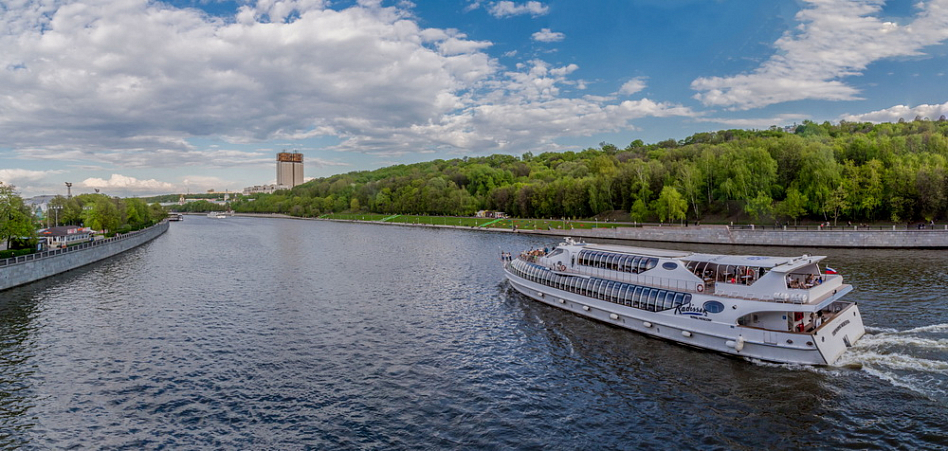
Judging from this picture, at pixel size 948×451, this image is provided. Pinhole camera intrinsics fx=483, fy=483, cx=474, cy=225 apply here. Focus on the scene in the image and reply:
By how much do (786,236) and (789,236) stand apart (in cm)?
51

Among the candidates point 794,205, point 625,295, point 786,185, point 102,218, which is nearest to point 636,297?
point 625,295

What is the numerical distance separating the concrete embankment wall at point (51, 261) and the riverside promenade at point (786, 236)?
95.7 meters

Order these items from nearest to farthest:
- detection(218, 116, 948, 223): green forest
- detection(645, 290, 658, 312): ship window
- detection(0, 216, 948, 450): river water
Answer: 1. detection(0, 216, 948, 450): river water
2. detection(645, 290, 658, 312): ship window
3. detection(218, 116, 948, 223): green forest

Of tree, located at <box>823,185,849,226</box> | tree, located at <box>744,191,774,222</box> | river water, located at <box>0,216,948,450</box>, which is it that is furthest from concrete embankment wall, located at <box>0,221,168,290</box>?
tree, located at <box>823,185,849,226</box>

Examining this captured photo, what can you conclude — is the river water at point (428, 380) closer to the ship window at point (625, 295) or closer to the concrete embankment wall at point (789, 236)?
the ship window at point (625, 295)

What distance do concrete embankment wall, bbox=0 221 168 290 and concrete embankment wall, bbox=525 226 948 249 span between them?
9963 cm

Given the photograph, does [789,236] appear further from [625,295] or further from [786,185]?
[625,295]

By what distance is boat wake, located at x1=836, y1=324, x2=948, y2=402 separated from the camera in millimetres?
26047

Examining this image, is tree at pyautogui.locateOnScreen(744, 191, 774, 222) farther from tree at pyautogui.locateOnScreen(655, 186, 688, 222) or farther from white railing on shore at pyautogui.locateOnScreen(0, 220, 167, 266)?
white railing on shore at pyautogui.locateOnScreen(0, 220, 167, 266)

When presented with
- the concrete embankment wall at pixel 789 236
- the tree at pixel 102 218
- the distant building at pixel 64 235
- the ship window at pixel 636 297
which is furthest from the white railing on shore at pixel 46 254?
the concrete embankment wall at pixel 789 236

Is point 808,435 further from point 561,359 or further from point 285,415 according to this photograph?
point 285,415

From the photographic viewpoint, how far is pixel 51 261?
6538cm

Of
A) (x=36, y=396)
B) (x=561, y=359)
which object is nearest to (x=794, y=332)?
(x=561, y=359)

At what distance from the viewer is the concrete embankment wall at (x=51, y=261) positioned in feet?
183
